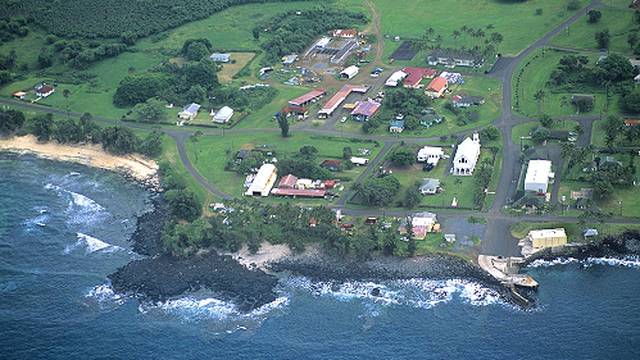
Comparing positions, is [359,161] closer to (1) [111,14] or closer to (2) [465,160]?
(2) [465,160]

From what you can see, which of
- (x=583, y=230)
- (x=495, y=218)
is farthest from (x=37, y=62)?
(x=583, y=230)

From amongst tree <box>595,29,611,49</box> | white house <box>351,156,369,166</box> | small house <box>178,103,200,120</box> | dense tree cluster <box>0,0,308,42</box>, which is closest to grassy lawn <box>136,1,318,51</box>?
dense tree cluster <box>0,0,308,42</box>

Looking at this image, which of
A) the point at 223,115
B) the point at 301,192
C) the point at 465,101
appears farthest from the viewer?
the point at 223,115

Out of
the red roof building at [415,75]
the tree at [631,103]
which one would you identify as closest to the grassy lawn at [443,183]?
the red roof building at [415,75]

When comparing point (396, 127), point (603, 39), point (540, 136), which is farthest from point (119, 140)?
point (603, 39)

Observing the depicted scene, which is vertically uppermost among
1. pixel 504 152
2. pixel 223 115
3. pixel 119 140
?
pixel 504 152

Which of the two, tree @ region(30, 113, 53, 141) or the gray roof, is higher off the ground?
the gray roof

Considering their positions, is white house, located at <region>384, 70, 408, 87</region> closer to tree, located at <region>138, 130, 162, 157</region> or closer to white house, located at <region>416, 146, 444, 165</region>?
white house, located at <region>416, 146, 444, 165</region>
